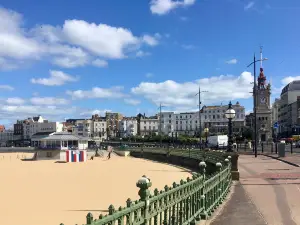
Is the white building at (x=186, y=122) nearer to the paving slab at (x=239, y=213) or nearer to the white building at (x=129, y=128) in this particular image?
the white building at (x=129, y=128)

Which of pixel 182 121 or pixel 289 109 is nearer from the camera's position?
pixel 289 109

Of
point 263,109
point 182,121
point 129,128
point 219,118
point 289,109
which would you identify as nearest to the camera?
point 289,109

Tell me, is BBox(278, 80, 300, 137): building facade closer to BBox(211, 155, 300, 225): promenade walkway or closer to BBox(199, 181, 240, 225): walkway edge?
BBox(211, 155, 300, 225): promenade walkway

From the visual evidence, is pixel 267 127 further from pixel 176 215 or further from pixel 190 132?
pixel 176 215

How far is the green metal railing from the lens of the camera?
4361mm

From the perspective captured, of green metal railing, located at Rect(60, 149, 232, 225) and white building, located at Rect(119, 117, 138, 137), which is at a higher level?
white building, located at Rect(119, 117, 138, 137)

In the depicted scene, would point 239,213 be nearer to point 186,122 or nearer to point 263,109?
point 263,109

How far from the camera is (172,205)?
6238 millimetres

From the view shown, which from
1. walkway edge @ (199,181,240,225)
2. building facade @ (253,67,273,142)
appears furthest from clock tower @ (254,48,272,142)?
walkway edge @ (199,181,240,225)

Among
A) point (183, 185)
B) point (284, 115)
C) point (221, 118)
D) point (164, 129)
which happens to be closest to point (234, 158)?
point (183, 185)

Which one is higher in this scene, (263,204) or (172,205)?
(172,205)

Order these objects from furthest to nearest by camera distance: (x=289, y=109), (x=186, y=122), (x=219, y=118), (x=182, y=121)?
(x=182, y=121) < (x=186, y=122) < (x=219, y=118) < (x=289, y=109)

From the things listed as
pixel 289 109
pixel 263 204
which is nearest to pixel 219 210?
pixel 263 204

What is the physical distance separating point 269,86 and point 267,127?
60.5 feet
